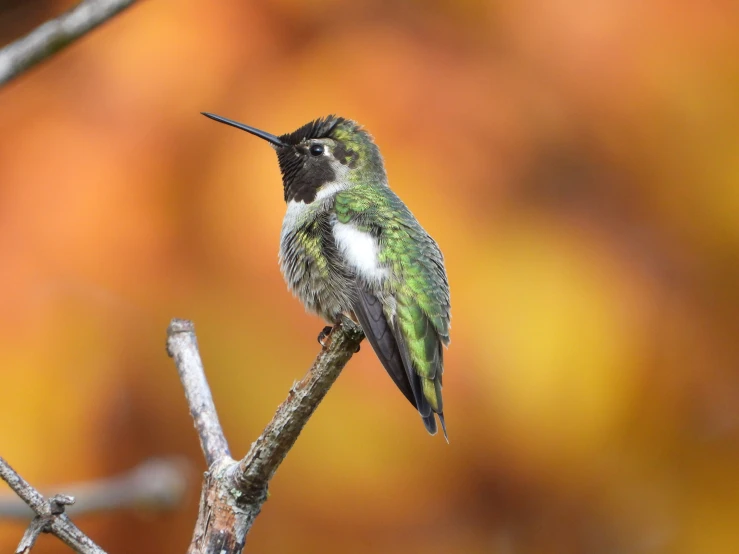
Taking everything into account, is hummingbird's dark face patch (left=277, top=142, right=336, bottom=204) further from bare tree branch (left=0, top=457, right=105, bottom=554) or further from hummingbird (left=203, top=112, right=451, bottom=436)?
bare tree branch (left=0, top=457, right=105, bottom=554)

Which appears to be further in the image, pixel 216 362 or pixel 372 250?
pixel 216 362

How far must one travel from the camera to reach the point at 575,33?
3.76 metres

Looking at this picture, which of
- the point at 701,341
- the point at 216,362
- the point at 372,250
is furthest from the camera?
the point at 701,341

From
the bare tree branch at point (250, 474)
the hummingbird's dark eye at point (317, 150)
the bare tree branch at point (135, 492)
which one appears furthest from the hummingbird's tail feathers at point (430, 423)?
the hummingbird's dark eye at point (317, 150)

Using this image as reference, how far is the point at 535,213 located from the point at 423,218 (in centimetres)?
56

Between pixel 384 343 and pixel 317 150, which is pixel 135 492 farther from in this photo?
pixel 317 150

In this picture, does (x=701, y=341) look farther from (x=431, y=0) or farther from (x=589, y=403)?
(x=431, y=0)

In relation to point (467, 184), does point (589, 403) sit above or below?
below

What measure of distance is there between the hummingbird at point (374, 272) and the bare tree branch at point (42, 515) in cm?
84

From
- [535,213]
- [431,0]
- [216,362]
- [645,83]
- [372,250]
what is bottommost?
[372,250]

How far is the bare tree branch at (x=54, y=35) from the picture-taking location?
0.94m

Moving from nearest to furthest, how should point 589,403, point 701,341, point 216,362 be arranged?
point 216,362 < point 589,403 < point 701,341

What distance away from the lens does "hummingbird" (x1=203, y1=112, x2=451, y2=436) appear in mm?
1880

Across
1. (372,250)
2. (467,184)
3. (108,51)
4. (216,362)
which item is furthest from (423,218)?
(108,51)
